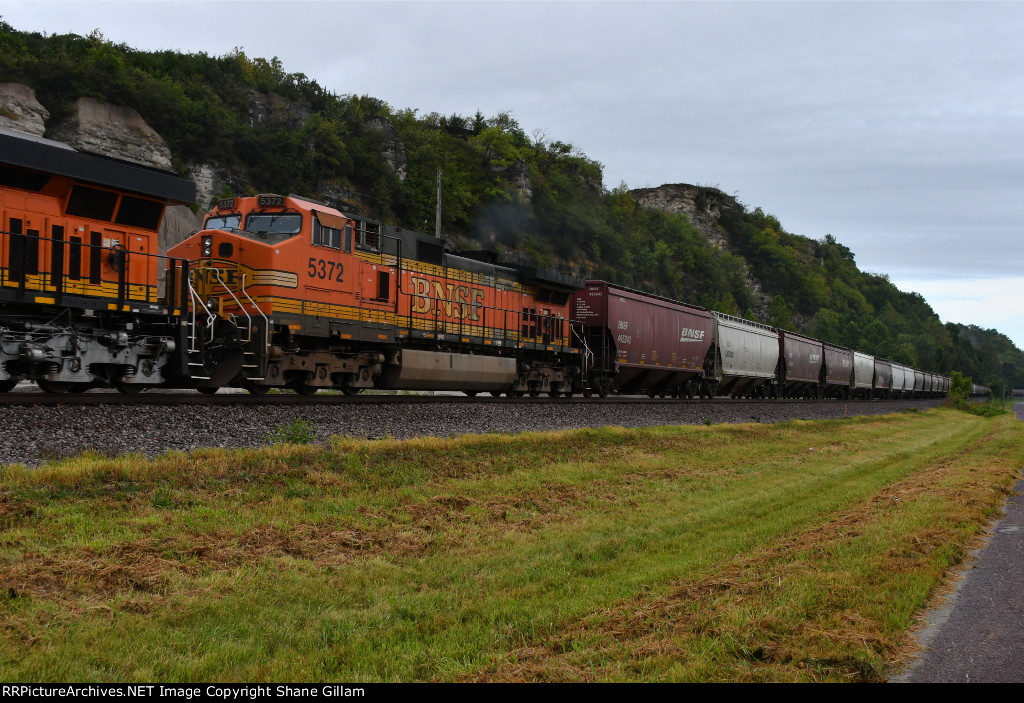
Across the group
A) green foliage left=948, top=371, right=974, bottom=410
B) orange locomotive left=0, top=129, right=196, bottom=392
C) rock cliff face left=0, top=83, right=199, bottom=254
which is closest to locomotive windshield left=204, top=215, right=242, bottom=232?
orange locomotive left=0, top=129, right=196, bottom=392

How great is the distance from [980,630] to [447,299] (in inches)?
667

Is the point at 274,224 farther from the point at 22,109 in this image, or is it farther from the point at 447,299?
the point at 22,109

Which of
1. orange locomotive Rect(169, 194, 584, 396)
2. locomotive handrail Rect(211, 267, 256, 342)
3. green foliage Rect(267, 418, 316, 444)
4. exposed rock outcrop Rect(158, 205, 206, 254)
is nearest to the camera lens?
green foliage Rect(267, 418, 316, 444)

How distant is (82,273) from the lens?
39.2 feet

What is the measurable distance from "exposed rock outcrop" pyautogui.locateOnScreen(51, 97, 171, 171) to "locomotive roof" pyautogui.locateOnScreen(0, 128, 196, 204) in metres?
28.6

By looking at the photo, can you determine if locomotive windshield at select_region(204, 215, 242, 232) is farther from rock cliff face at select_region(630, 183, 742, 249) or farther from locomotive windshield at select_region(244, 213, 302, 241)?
rock cliff face at select_region(630, 183, 742, 249)

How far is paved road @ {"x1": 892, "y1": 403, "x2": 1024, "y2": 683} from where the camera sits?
3.87m

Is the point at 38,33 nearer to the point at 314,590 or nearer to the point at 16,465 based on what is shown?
the point at 16,465

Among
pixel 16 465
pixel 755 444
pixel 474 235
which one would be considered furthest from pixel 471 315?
pixel 474 235

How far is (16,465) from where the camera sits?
315 inches

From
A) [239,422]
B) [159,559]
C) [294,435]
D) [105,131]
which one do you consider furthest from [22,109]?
[159,559]

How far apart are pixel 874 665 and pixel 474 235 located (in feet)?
204

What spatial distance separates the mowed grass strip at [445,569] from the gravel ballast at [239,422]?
3.70 ft

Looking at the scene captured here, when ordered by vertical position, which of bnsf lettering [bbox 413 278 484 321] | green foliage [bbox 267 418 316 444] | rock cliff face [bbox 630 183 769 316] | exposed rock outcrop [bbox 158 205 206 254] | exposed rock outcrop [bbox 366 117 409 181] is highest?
rock cliff face [bbox 630 183 769 316]
